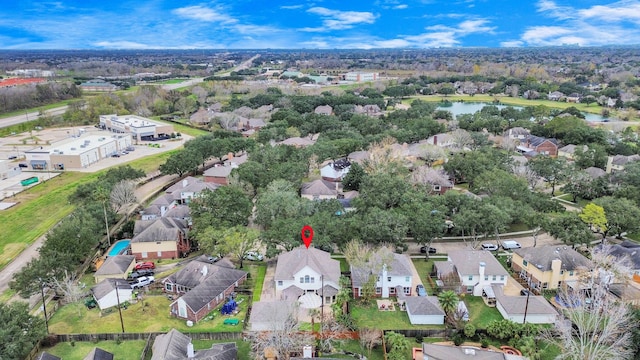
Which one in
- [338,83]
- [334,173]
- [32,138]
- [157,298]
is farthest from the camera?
[338,83]

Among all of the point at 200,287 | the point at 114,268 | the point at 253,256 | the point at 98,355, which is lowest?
the point at 253,256

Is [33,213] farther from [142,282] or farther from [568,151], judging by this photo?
[568,151]

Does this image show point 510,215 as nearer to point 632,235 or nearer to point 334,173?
point 632,235

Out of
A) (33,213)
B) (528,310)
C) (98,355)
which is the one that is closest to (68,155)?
(33,213)

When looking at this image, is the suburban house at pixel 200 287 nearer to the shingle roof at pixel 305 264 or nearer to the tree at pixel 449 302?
the shingle roof at pixel 305 264

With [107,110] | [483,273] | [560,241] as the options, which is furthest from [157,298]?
[107,110]

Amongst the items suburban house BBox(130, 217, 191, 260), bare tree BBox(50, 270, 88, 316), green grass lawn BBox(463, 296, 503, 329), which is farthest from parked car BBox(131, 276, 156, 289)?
green grass lawn BBox(463, 296, 503, 329)
